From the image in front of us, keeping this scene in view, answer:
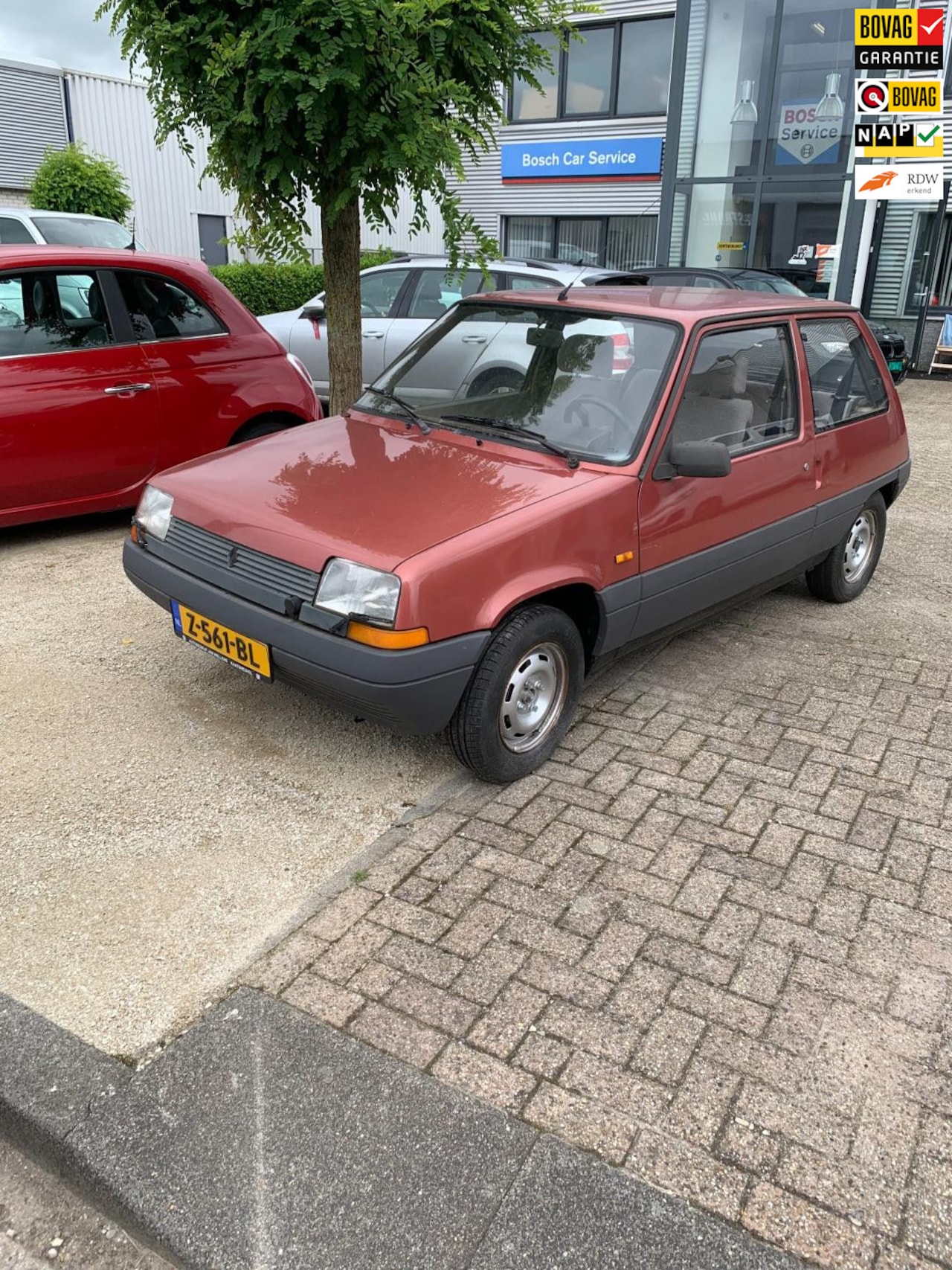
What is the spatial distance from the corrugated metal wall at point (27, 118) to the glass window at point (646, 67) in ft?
44.8

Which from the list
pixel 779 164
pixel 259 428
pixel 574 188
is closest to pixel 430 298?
pixel 259 428

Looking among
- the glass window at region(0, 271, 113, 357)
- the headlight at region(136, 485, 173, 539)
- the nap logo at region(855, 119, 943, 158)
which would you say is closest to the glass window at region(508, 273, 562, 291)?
the glass window at region(0, 271, 113, 357)

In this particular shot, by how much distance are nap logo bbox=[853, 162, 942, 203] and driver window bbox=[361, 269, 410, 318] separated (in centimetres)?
749

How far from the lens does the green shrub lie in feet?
64.4

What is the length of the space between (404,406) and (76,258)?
2746 millimetres

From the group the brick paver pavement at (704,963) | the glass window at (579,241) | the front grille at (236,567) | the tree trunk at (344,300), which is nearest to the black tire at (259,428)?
the tree trunk at (344,300)

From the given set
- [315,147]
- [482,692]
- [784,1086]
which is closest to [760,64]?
[315,147]

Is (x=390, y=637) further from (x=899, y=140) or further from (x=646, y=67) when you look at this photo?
(x=646, y=67)

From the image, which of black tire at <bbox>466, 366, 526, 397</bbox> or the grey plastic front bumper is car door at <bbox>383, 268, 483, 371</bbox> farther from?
the grey plastic front bumper

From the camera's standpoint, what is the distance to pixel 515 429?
13.4ft

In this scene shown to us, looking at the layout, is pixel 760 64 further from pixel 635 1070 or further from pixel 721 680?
pixel 635 1070

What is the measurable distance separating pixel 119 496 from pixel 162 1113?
4554 mm

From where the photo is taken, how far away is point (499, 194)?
2259 centimetres

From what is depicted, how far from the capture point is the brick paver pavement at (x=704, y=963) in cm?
224
